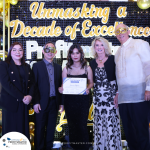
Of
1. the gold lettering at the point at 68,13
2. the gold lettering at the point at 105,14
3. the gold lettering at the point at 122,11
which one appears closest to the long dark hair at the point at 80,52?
the gold lettering at the point at 68,13

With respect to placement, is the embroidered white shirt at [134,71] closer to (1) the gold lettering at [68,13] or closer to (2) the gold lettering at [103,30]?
(2) the gold lettering at [103,30]

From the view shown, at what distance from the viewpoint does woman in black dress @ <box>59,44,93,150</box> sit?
287 cm

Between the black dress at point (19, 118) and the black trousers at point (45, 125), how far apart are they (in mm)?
202

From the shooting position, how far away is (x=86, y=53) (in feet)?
11.8

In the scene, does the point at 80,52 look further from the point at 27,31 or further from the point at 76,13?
the point at 27,31

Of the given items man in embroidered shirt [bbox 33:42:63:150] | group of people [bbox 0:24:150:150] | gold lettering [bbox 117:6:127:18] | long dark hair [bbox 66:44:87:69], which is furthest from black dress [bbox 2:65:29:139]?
gold lettering [bbox 117:6:127:18]

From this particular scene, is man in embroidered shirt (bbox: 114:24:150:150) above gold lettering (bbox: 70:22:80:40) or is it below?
below

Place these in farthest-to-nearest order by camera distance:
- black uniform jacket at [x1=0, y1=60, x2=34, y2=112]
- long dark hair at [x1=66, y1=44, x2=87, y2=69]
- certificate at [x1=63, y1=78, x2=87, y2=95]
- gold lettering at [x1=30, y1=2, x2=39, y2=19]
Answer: gold lettering at [x1=30, y1=2, x2=39, y2=19], long dark hair at [x1=66, y1=44, x2=87, y2=69], certificate at [x1=63, y1=78, x2=87, y2=95], black uniform jacket at [x1=0, y1=60, x2=34, y2=112]

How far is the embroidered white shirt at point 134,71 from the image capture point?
2.64m

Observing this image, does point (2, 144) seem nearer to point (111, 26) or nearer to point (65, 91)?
point (65, 91)

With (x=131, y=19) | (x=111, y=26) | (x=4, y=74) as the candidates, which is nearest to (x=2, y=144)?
(x=4, y=74)

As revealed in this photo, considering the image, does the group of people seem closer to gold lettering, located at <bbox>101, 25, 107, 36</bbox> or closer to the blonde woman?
the blonde woman

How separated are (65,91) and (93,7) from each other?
1.87 metres

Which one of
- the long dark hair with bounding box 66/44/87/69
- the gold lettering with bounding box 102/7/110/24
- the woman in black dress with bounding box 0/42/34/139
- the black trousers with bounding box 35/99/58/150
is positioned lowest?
the black trousers with bounding box 35/99/58/150
